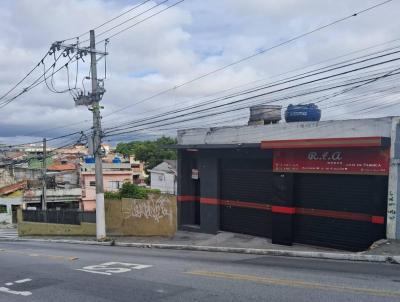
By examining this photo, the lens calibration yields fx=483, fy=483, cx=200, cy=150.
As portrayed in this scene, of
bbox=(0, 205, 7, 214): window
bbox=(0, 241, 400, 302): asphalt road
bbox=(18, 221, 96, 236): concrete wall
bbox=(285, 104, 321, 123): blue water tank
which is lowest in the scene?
bbox=(0, 205, 7, 214): window

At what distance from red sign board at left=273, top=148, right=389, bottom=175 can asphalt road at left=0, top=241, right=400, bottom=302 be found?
380 cm

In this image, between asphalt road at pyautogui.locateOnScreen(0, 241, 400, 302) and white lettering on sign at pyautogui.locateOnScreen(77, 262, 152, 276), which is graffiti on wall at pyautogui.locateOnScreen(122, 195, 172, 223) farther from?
white lettering on sign at pyautogui.locateOnScreen(77, 262, 152, 276)

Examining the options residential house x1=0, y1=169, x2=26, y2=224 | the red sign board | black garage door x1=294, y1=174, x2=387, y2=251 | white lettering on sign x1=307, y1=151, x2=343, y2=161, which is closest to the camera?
the red sign board

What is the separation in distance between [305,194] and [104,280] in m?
9.23

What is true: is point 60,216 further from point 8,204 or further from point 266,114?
point 8,204

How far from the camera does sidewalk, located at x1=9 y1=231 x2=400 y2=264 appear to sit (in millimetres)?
12806

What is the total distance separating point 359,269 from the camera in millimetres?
10688

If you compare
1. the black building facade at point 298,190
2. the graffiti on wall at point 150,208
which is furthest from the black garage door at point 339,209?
the graffiti on wall at point 150,208

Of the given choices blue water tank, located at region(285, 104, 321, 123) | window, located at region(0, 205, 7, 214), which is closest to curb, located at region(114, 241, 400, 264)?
blue water tank, located at region(285, 104, 321, 123)

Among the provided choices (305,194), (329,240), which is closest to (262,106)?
(305,194)

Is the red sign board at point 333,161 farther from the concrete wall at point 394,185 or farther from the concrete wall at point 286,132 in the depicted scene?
the concrete wall at point 286,132

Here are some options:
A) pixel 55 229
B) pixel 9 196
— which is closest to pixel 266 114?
pixel 55 229

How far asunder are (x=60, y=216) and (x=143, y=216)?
8866 millimetres

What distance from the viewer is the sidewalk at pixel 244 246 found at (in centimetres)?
1281
